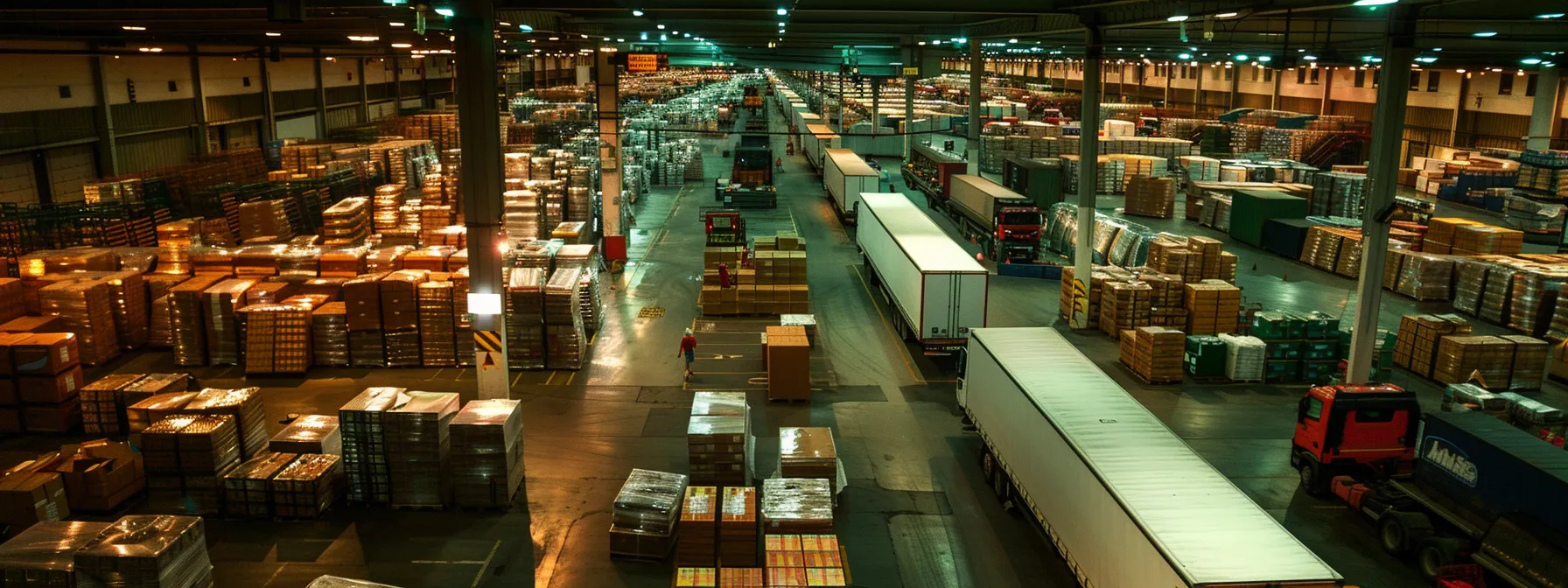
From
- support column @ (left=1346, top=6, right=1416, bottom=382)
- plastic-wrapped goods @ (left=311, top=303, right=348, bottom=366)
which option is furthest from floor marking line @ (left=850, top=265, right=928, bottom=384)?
plastic-wrapped goods @ (left=311, top=303, right=348, bottom=366)

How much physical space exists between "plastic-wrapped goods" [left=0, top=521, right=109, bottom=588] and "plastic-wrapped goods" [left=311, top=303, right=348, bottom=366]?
945 cm

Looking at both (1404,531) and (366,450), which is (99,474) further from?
(1404,531)

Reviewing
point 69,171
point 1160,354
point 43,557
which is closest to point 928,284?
point 1160,354

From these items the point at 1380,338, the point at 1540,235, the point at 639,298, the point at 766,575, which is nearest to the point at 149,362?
the point at 639,298

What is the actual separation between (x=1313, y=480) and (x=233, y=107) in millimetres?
42325

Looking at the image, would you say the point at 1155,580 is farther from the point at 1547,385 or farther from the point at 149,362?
the point at 149,362

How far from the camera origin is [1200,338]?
20719 millimetres

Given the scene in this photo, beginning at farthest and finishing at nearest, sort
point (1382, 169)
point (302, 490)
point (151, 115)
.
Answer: point (151, 115)
point (1382, 169)
point (302, 490)

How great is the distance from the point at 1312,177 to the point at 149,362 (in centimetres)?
4097

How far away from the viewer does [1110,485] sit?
398 inches

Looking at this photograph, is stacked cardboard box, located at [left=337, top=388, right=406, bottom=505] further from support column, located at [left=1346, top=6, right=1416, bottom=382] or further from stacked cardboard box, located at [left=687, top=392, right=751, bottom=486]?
support column, located at [left=1346, top=6, right=1416, bottom=382]

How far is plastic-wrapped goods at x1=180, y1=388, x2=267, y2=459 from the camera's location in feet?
48.3

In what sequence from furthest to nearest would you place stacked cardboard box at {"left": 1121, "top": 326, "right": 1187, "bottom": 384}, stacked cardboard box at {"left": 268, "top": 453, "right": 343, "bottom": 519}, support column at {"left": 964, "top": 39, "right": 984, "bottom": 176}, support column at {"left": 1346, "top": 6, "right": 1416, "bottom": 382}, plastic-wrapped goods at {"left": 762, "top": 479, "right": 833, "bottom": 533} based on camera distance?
support column at {"left": 964, "top": 39, "right": 984, "bottom": 176} → stacked cardboard box at {"left": 1121, "top": 326, "right": 1187, "bottom": 384} → support column at {"left": 1346, "top": 6, "right": 1416, "bottom": 382} → stacked cardboard box at {"left": 268, "top": 453, "right": 343, "bottom": 519} → plastic-wrapped goods at {"left": 762, "top": 479, "right": 833, "bottom": 533}

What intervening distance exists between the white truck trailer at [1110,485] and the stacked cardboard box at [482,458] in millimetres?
6975
